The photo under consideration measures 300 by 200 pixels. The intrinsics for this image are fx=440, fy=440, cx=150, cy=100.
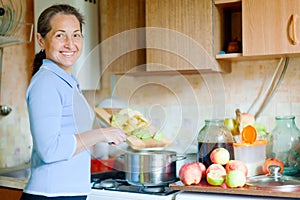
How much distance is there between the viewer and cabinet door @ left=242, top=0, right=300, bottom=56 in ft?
5.95

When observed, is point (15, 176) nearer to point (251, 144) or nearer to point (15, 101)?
point (15, 101)

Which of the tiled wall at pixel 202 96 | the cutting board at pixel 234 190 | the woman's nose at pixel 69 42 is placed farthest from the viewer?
the tiled wall at pixel 202 96

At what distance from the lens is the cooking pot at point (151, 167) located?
1.88 metres

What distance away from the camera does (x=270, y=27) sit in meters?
1.87

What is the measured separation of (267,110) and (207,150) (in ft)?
1.57

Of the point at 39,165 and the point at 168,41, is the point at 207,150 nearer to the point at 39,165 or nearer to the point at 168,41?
the point at 168,41

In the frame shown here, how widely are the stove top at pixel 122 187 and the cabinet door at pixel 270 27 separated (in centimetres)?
69

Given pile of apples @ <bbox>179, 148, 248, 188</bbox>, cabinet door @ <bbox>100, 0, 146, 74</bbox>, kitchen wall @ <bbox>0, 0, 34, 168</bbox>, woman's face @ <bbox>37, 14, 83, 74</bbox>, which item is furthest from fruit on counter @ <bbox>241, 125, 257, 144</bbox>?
kitchen wall @ <bbox>0, 0, 34, 168</bbox>

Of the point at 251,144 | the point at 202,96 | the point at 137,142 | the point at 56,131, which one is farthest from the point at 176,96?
the point at 56,131

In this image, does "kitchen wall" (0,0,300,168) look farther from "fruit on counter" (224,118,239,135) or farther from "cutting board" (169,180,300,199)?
"cutting board" (169,180,300,199)

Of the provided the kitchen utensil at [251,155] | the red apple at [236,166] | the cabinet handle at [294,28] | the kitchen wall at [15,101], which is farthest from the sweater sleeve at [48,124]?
the kitchen wall at [15,101]

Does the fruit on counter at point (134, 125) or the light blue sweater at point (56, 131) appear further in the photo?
the fruit on counter at point (134, 125)

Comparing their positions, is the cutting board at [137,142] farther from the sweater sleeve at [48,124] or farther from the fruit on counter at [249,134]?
the sweater sleeve at [48,124]

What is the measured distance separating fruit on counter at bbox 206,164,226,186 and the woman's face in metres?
0.71
